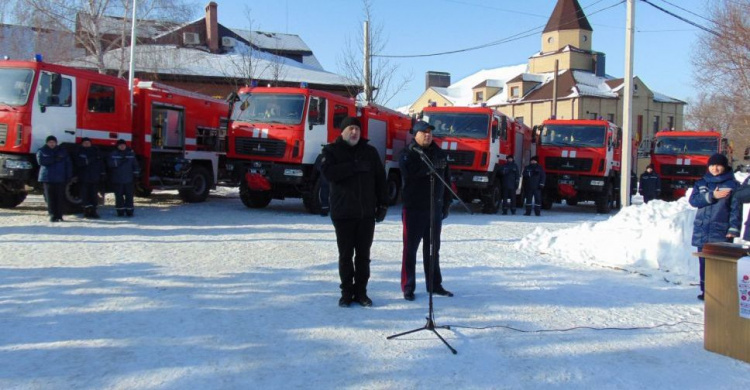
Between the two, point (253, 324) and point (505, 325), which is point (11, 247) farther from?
point (505, 325)

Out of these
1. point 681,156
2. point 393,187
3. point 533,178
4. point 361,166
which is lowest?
point 393,187

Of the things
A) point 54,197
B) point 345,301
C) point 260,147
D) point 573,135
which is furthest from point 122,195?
point 573,135

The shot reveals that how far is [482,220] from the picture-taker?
15062 millimetres

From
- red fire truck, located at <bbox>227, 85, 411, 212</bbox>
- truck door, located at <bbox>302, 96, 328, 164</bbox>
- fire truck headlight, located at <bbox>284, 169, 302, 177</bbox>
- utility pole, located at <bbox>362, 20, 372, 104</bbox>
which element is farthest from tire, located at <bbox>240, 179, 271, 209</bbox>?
utility pole, located at <bbox>362, 20, 372, 104</bbox>

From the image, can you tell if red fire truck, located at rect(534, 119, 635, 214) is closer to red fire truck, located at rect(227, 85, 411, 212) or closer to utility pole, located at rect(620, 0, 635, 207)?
utility pole, located at rect(620, 0, 635, 207)

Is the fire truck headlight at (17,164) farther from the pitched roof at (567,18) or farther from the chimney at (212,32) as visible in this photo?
the pitched roof at (567,18)

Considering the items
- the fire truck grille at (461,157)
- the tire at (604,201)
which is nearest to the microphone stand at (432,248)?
the fire truck grille at (461,157)

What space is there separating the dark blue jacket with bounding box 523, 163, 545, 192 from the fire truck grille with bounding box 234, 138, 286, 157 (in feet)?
24.5

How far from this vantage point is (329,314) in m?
5.59

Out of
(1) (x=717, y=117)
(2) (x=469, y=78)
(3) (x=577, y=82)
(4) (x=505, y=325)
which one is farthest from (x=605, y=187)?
(2) (x=469, y=78)

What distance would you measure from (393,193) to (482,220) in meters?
3.93

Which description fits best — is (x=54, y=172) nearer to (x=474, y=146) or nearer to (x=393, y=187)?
(x=393, y=187)

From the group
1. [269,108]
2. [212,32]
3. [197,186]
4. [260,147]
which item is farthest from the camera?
[212,32]

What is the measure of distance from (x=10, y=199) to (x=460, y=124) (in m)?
11.4
